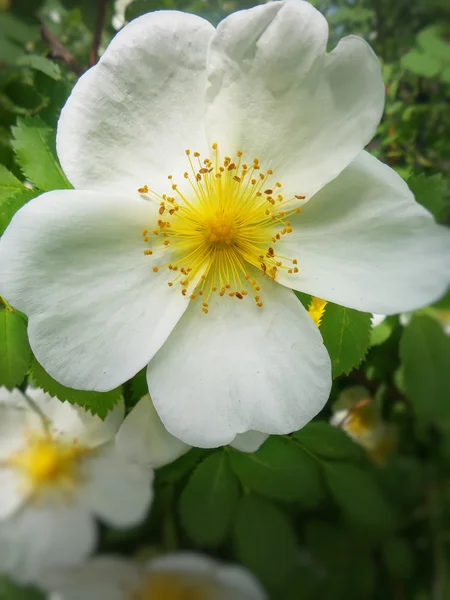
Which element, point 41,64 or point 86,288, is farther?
point 41,64

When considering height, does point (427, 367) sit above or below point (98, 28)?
below

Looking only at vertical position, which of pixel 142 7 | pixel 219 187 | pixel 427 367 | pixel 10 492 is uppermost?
pixel 142 7

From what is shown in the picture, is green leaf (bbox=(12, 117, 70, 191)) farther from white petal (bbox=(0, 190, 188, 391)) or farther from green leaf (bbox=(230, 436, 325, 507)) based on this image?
green leaf (bbox=(230, 436, 325, 507))

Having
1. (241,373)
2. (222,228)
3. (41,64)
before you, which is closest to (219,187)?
(222,228)

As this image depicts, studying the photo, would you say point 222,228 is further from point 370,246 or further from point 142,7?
point 142,7

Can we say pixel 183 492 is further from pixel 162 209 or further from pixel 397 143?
pixel 397 143

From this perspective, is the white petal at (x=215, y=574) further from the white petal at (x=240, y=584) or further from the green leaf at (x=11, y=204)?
the green leaf at (x=11, y=204)

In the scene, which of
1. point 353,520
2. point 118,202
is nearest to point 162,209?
point 118,202
